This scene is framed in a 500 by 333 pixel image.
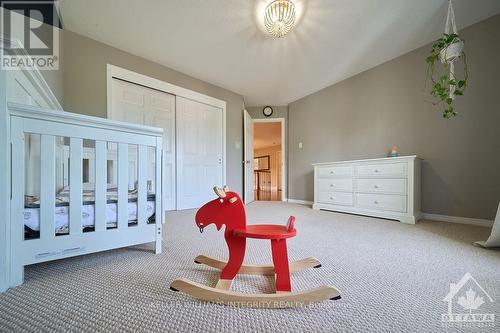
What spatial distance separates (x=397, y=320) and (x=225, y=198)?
0.77m

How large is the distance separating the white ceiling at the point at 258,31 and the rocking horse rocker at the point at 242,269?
2128 mm

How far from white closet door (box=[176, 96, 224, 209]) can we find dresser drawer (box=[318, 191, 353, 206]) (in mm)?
1722

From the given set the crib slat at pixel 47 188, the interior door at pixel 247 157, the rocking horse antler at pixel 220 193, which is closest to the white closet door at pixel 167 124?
the interior door at pixel 247 157

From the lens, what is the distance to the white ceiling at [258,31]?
2025 mm

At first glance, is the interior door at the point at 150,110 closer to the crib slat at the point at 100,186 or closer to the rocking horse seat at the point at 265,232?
the crib slat at the point at 100,186

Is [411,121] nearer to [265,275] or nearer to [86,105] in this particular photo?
[265,275]

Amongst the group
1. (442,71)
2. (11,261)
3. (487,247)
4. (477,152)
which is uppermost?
(442,71)

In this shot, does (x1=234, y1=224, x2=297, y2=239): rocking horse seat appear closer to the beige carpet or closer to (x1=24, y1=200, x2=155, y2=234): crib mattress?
the beige carpet

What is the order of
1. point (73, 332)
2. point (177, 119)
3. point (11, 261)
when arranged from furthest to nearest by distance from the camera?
point (177, 119)
point (11, 261)
point (73, 332)

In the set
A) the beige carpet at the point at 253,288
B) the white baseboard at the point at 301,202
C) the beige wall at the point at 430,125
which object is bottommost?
the white baseboard at the point at 301,202

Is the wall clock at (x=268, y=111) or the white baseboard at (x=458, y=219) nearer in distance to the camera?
the white baseboard at (x=458, y=219)

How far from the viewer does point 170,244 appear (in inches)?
59.9

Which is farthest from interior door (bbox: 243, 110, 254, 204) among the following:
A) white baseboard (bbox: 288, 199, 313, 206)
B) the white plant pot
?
the white plant pot

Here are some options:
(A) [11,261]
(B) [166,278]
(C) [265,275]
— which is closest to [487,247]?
(C) [265,275]
